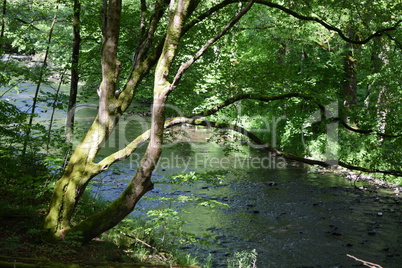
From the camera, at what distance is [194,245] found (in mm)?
8039

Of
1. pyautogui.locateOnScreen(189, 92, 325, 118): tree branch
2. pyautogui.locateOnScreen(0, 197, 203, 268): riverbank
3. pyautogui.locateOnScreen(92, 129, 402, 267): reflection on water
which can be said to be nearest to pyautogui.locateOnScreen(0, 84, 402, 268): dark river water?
pyautogui.locateOnScreen(92, 129, 402, 267): reflection on water

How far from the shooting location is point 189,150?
1667 centimetres

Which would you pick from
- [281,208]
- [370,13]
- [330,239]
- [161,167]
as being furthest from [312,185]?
[370,13]

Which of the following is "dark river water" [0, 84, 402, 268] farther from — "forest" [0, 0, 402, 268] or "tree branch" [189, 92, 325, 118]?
"tree branch" [189, 92, 325, 118]

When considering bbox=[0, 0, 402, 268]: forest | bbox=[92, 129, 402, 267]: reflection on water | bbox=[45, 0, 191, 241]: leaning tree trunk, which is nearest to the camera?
bbox=[45, 0, 191, 241]: leaning tree trunk

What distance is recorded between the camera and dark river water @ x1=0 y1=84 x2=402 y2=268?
26.0ft

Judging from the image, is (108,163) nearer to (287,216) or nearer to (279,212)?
(287,216)

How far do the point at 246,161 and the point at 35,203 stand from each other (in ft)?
36.2

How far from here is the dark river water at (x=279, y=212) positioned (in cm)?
794

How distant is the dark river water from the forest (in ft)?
0.20

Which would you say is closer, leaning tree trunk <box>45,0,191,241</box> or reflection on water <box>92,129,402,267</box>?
leaning tree trunk <box>45,0,191,241</box>

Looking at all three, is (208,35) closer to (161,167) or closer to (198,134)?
(161,167)

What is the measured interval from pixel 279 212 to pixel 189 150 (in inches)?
273

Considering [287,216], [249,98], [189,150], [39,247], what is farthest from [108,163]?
[189,150]
